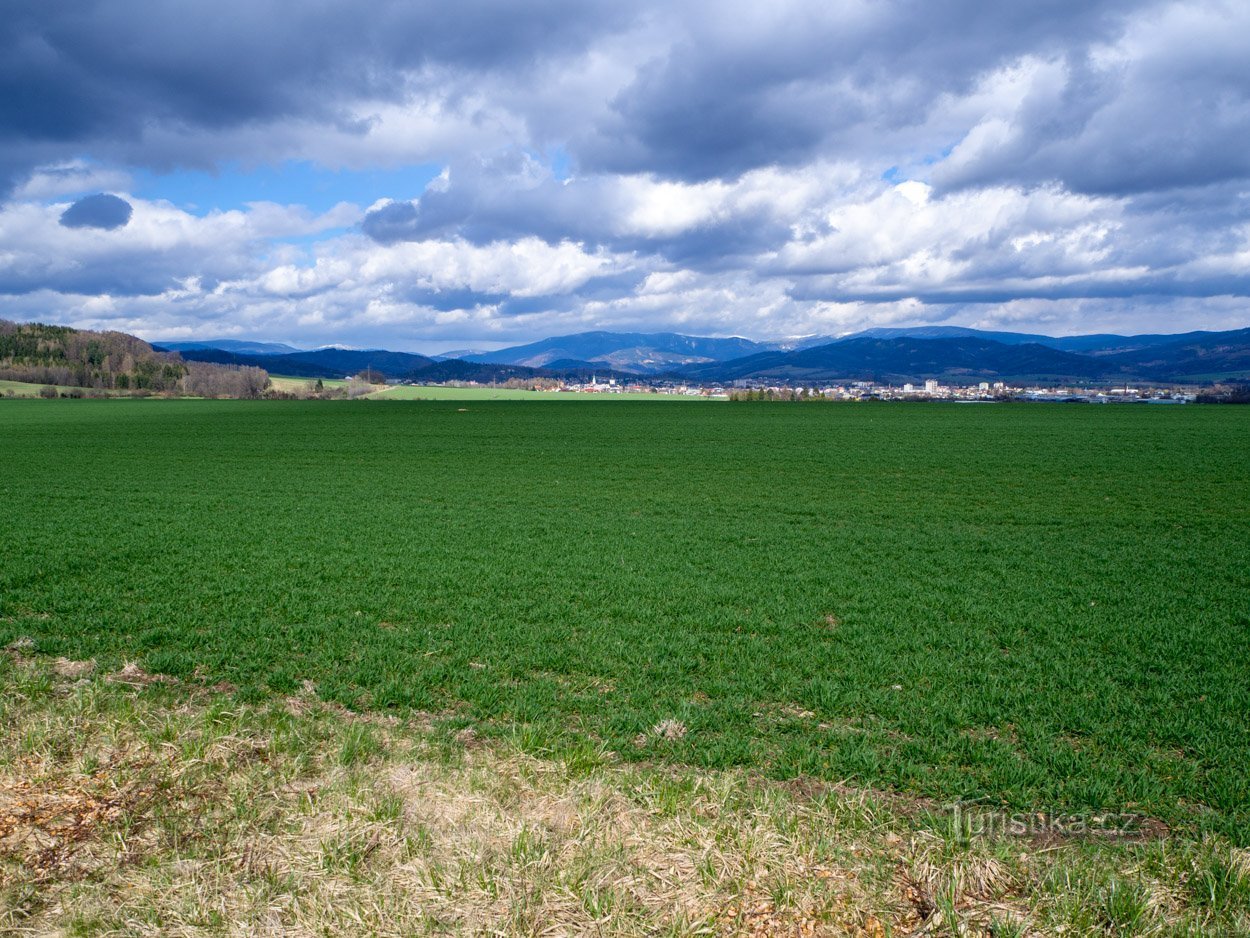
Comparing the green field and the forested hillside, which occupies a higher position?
the forested hillside

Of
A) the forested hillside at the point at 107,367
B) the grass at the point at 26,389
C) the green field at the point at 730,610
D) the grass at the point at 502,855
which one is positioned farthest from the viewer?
the forested hillside at the point at 107,367

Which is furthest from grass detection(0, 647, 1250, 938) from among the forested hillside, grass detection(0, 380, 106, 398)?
grass detection(0, 380, 106, 398)

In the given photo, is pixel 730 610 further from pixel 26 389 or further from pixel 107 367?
pixel 107 367

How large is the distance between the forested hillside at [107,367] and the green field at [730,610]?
379 ft

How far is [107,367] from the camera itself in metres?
142

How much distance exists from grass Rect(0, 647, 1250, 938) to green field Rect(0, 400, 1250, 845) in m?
0.92

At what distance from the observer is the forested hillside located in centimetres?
13100

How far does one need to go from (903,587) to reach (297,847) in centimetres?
1044

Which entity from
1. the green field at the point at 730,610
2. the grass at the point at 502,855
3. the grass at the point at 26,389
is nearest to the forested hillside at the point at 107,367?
the grass at the point at 26,389

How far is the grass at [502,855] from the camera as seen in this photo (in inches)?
174

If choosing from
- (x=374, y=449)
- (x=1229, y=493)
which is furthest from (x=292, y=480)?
(x=1229, y=493)

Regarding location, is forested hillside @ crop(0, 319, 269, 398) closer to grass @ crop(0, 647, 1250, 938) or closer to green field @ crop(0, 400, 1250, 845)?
green field @ crop(0, 400, 1250, 845)

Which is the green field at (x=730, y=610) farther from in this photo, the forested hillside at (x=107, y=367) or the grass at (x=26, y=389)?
the grass at (x=26, y=389)

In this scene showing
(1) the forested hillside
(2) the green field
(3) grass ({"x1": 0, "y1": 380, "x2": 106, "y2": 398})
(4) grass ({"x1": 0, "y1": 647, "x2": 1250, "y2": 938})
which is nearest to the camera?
(4) grass ({"x1": 0, "y1": 647, "x2": 1250, "y2": 938})
